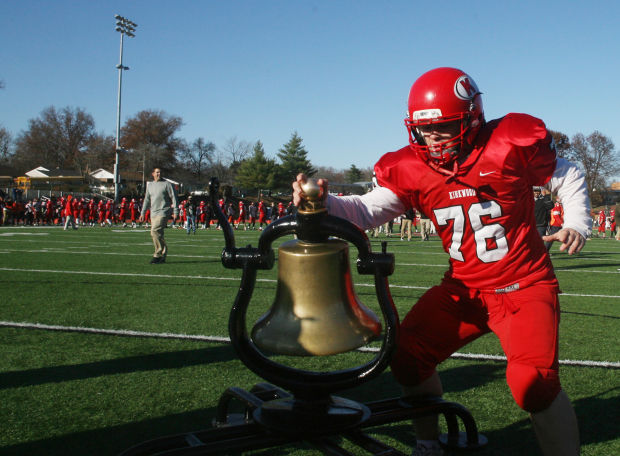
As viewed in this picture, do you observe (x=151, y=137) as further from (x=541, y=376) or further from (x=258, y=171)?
(x=541, y=376)

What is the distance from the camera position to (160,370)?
169 inches

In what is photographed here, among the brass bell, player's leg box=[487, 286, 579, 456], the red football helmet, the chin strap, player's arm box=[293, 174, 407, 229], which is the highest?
the red football helmet

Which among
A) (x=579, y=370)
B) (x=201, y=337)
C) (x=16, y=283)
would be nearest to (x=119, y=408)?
(x=201, y=337)


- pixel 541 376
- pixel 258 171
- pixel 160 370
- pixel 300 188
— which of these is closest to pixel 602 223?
pixel 160 370

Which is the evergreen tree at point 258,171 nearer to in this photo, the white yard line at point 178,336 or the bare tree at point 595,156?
the bare tree at point 595,156

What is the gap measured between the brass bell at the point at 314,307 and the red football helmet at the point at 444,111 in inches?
39.7

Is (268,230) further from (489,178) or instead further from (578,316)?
(578,316)

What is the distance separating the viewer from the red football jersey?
2.86 m

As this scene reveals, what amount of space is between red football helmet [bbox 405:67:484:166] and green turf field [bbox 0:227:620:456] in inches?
61.6

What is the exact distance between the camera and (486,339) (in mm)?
5461

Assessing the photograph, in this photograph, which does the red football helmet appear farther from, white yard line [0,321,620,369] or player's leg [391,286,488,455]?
white yard line [0,321,620,369]

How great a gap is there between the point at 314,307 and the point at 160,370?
2.58m

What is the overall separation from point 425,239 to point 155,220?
46.6 feet

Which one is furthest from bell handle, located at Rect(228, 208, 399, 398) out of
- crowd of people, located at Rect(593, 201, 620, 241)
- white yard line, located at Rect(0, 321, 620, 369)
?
crowd of people, located at Rect(593, 201, 620, 241)
